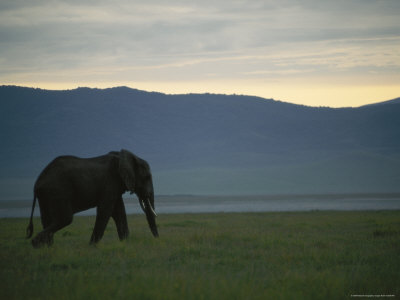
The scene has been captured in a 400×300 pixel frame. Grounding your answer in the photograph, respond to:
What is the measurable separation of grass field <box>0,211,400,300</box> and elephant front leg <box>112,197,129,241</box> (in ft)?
0.93

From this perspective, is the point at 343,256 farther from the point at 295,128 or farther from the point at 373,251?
the point at 295,128

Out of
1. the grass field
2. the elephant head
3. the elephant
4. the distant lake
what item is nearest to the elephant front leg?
the elephant

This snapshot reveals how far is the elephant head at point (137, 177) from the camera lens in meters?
15.3

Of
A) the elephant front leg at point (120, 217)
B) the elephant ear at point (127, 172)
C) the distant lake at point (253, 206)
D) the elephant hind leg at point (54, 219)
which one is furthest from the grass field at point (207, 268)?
the distant lake at point (253, 206)

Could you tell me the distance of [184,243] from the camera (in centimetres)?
1568

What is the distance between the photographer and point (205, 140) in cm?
18238

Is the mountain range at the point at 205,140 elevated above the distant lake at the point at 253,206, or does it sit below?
above

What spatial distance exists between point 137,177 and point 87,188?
1.78m

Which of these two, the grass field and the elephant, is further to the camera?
the elephant

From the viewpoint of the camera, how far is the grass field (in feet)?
30.0

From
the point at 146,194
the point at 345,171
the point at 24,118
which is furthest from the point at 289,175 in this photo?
the point at 146,194

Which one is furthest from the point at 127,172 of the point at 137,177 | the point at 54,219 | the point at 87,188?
the point at 54,219

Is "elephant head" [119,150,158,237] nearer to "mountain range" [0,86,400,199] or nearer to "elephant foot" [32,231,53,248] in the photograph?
"elephant foot" [32,231,53,248]

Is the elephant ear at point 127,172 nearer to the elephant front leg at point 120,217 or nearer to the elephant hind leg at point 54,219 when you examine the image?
the elephant front leg at point 120,217
